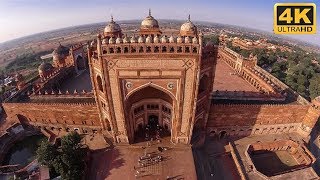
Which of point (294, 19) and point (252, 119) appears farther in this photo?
point (252, 119)

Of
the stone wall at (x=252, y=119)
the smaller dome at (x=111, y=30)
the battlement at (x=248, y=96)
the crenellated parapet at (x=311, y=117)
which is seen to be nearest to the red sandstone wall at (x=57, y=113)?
the smaller dome at (x=111, y=30)

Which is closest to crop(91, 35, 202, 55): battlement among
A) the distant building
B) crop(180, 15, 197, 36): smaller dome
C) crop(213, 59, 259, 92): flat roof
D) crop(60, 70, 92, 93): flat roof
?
the distant building

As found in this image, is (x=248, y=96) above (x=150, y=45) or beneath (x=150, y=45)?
beneath

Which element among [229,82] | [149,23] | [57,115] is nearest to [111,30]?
[149,23]

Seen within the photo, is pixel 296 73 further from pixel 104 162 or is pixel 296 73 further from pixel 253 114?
pixel 104 162

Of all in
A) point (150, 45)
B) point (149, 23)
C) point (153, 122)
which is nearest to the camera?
point (150, 45)

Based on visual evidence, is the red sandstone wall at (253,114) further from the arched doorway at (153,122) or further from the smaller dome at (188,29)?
the smaller dome at (188,29)
